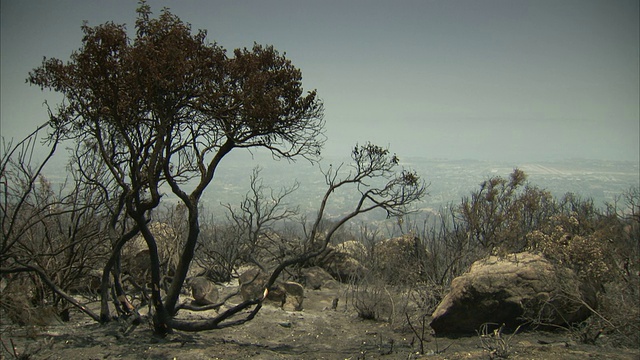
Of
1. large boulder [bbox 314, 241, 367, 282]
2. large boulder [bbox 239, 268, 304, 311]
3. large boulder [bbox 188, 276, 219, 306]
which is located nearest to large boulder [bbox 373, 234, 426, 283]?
large boulder [bbox 314, 241, 367, 282]

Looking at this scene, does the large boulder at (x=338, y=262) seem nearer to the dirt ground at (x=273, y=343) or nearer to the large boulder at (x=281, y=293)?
the large boulder at (x=281, y=293)

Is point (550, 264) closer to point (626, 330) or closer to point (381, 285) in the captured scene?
point (626, 330)

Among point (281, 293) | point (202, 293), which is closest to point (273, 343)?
point (202, 293)

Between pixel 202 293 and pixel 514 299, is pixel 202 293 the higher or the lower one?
the lower one

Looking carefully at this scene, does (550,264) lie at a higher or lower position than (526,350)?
higher

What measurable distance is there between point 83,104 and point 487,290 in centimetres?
869

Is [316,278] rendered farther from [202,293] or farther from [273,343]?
[273,343]

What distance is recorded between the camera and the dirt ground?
6.19 m

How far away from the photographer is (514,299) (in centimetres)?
800

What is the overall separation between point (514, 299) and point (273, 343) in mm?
5131

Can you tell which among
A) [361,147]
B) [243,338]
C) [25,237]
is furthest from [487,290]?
[25,237]

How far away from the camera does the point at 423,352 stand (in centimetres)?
720

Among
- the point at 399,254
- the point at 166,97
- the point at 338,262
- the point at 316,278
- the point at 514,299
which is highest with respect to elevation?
the point at 166,97

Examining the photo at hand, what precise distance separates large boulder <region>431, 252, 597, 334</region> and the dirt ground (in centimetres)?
34
